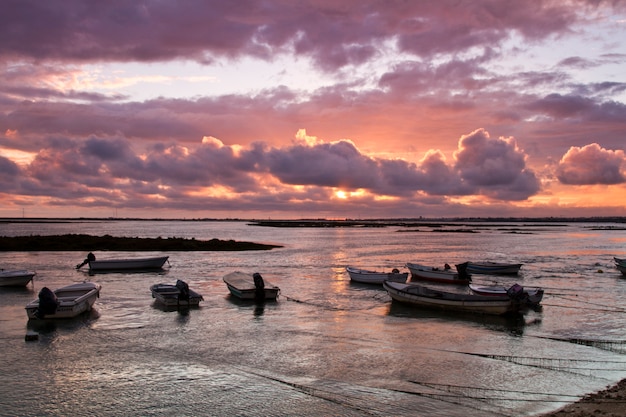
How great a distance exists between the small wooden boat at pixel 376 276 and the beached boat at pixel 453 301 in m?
6.32

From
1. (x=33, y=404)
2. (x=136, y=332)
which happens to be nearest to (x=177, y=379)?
(x=33, y=404)

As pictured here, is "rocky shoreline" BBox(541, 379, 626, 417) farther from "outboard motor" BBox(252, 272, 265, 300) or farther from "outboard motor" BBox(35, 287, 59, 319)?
"outboard motor" BBox(35, 287, 59, 319)

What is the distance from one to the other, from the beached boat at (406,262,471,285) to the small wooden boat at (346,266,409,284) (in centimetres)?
543

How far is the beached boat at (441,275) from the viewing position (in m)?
41.8

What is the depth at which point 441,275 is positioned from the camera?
43219 millimetres

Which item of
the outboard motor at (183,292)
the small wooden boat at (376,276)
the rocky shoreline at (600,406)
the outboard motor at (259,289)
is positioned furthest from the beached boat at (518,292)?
the outboard motor at (183,292)

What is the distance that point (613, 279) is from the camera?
4484 cm

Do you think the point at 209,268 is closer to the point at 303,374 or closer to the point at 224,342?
the point at 224,342

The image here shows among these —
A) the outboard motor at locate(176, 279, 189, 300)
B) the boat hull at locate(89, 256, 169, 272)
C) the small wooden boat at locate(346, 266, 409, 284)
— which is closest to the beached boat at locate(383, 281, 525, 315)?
the small wooden boat at locate(346, 266, 409, 284)

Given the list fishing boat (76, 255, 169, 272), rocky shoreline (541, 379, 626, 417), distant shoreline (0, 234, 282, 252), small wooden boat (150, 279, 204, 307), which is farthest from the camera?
distant shoreline (0, 234, 282, 252)

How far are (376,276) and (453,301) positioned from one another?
435 inches

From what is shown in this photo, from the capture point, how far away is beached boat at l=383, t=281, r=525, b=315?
27.4m

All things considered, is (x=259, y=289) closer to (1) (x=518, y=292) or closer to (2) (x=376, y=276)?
(2) (x=376, y=276)

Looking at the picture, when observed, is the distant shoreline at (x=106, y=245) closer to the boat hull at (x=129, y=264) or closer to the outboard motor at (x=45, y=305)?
the boat hull at (x=129, y=264)
